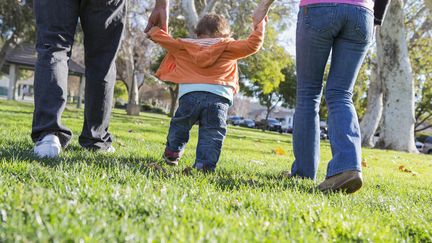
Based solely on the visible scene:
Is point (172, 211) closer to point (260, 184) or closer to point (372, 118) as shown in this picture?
point (260, 184)

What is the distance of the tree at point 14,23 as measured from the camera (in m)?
27.1

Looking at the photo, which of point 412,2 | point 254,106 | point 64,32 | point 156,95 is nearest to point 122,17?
point 64,32

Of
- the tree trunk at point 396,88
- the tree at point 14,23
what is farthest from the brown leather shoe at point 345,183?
the tree at point 14,23

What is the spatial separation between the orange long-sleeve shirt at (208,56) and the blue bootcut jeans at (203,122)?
0.15 m

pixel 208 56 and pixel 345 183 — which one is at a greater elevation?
pixel 208 56

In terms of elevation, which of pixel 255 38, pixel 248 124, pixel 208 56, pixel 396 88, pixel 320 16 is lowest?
pixel 248 124

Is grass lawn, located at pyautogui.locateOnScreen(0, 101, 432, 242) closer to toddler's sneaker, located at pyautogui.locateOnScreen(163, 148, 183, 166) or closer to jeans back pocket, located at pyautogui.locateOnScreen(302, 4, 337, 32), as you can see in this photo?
toddler's sneaker, located at pyautogui.locateOnScreen(163, 148, 183, 166)

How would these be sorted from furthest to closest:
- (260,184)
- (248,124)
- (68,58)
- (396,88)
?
(248,124) → (396,88) → (68,58) → (260,184)

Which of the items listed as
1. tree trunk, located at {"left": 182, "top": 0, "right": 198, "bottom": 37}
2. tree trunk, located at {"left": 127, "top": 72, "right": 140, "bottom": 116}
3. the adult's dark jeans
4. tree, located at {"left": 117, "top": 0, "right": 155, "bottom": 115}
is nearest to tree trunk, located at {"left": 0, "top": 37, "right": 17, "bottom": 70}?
tree, located at {"left": 117, "top": 0, "right": 155, "bottom": 115}

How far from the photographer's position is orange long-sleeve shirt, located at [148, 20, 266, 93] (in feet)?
12.2

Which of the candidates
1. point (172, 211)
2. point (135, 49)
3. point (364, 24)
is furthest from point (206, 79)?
point (135, 49)

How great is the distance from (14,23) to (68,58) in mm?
28086

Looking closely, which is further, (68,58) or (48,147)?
(68,58)

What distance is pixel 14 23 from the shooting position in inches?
1113
